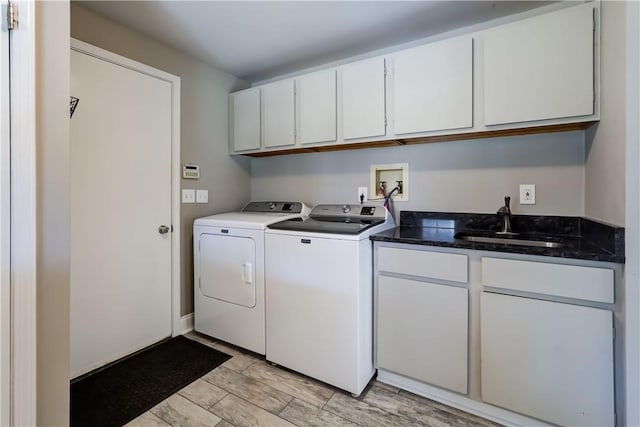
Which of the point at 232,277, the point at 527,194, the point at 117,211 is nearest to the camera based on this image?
the point at 527,194

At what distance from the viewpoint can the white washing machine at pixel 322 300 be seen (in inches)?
65.8

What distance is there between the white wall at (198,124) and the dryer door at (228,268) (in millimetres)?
257

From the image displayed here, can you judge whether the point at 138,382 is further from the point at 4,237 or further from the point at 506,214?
the point at 506,214

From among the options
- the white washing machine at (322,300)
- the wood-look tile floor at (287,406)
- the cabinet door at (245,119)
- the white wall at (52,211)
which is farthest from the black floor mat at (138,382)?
the cabinet door at (245,119)

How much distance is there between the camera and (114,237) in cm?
201

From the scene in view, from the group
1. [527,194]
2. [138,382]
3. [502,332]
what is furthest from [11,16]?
[527,194]

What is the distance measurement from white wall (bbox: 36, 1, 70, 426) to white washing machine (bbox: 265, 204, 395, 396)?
1.10 meters

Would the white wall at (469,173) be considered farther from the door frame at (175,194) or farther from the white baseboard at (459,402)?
the white baseboard at (459,402)

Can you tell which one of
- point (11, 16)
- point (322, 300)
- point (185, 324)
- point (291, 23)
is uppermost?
point (291, 23)

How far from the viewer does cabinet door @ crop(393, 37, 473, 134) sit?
5.66ft

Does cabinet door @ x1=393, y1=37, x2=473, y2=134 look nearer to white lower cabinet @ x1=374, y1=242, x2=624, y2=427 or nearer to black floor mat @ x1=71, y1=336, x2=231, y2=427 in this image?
white lower cabinet @ x1=374, y1=242, x2=624, y2=427

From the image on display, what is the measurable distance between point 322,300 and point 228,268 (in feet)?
2.61

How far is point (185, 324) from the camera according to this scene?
244cm

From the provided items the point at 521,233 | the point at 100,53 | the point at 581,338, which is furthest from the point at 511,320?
the point at 100,53
